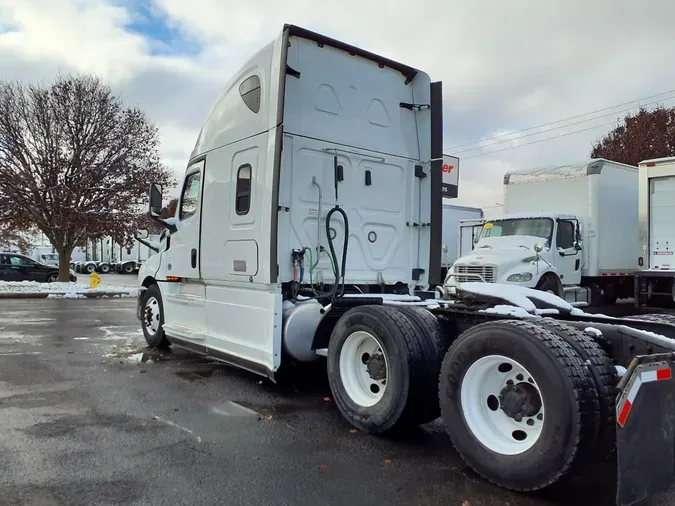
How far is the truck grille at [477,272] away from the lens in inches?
454

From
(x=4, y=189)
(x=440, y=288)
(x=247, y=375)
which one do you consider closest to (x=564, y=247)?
(x=440, y=288)

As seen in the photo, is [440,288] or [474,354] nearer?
[474,354]

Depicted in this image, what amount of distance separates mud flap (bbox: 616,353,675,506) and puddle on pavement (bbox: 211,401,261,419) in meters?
3.21

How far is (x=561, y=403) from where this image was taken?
3207 mm

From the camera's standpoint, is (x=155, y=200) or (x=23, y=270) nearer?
(x=155, y=200)

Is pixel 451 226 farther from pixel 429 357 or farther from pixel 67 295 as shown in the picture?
pixel 429 357

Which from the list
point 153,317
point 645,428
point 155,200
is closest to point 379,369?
point 645,428

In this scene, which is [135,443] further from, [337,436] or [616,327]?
[616,327]

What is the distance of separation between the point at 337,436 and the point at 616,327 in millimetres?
2360

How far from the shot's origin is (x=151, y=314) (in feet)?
28.0

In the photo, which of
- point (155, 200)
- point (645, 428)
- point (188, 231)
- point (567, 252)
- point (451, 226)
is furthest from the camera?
point (451, 226)

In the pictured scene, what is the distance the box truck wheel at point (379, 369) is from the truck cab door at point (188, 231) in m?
2.70

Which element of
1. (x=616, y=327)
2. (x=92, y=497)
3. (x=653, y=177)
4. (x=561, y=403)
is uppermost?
(x=653, y=177)

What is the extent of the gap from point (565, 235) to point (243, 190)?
9357 mm
